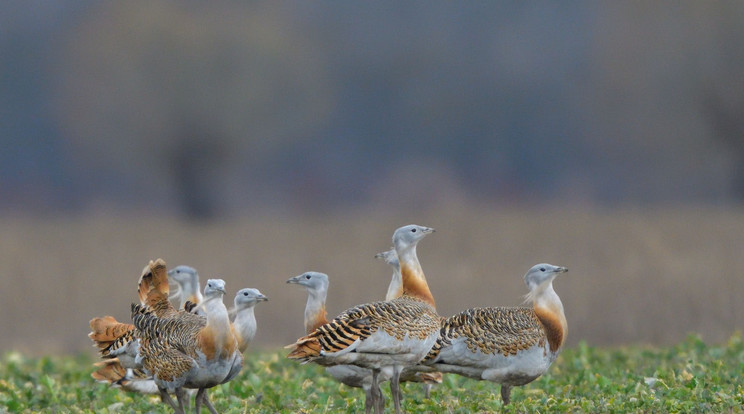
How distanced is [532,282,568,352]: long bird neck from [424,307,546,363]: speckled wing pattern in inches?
3.1

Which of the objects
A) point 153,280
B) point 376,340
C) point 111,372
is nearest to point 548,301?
point 376,340

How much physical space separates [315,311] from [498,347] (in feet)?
3.75

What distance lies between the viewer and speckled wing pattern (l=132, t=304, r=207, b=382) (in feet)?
22.4

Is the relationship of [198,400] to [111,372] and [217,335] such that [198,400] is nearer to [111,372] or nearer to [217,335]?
[217,335]

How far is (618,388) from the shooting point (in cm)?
747

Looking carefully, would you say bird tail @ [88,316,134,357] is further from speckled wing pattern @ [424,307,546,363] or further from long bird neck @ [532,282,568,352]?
long bird neck @ [532,282,568,352]

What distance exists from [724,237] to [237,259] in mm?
5617

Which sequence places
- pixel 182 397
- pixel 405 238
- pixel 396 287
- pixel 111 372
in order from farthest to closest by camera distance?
1. pixel 396 287
2. pixel 405 238
3. pixel 111 372
4. pixel 182 397

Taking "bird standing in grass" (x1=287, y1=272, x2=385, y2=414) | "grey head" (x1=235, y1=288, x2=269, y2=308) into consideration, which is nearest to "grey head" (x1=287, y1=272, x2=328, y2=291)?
"bird standing in grass" (x1=287, y1=272, x2=385, y2=414)

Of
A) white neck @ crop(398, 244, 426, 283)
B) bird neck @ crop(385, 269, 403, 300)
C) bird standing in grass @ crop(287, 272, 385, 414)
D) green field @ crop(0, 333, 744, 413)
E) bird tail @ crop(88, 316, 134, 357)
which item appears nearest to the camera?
green field @ crop(0, 333, 744, 413)

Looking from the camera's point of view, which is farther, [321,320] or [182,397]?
[321,320]

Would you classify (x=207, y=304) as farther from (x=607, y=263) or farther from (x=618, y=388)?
(x=607, y=263)

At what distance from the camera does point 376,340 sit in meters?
6.83

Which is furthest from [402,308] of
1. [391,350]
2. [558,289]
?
[558,289]
